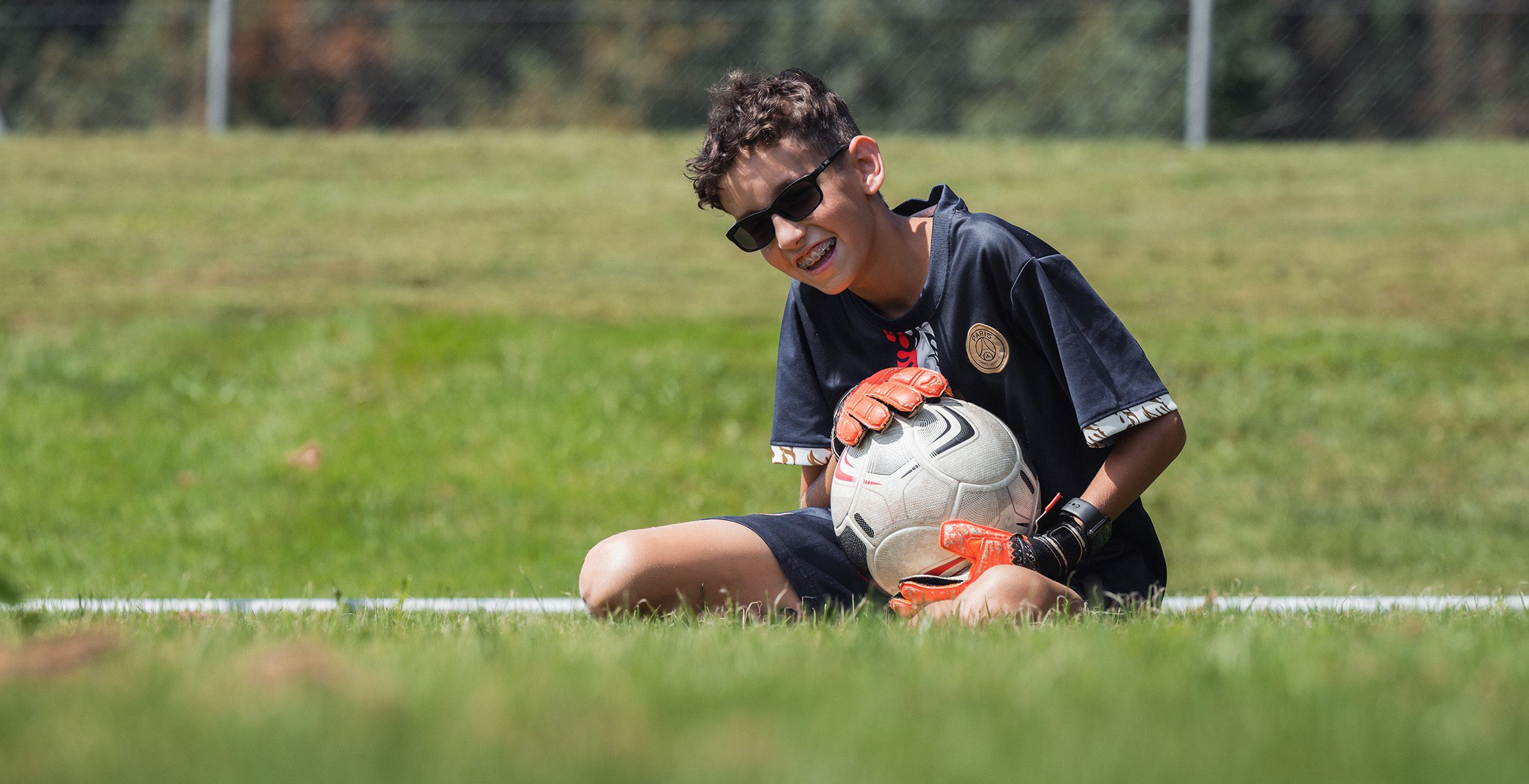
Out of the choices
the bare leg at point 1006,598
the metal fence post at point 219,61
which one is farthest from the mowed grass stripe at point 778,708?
the metal fence post at point 219,61

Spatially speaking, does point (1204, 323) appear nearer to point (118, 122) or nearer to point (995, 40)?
point (995, 40)

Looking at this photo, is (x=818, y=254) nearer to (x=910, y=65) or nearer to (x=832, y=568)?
(x=832, y=568)

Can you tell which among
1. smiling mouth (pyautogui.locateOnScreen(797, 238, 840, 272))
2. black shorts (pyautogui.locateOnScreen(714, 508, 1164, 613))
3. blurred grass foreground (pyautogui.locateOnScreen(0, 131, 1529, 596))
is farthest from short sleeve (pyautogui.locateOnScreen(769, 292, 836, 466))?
blurred grass foreground (pyautogui.locateOnScreen(0, 131, 1529, 596))

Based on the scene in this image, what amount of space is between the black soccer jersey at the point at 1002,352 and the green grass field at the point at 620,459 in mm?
524

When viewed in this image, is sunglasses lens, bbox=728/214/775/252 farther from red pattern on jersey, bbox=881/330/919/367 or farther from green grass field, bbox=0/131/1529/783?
green grass field, bbox=0/131/1529/783

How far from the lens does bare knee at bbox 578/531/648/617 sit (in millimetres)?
3580

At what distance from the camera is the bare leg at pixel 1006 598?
10.3 feet

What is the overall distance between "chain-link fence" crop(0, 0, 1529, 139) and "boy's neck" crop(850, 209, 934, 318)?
44.2ft

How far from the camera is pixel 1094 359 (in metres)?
3.38

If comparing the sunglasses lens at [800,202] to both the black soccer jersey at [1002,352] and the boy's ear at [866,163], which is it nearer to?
the boy's ear at [866,163]

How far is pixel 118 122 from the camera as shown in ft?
72.7

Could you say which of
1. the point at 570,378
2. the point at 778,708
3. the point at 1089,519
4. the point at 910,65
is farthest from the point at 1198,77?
the point at 778,708

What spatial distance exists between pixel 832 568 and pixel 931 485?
564mm

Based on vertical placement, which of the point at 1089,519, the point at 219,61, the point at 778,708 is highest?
the point at 219,61
